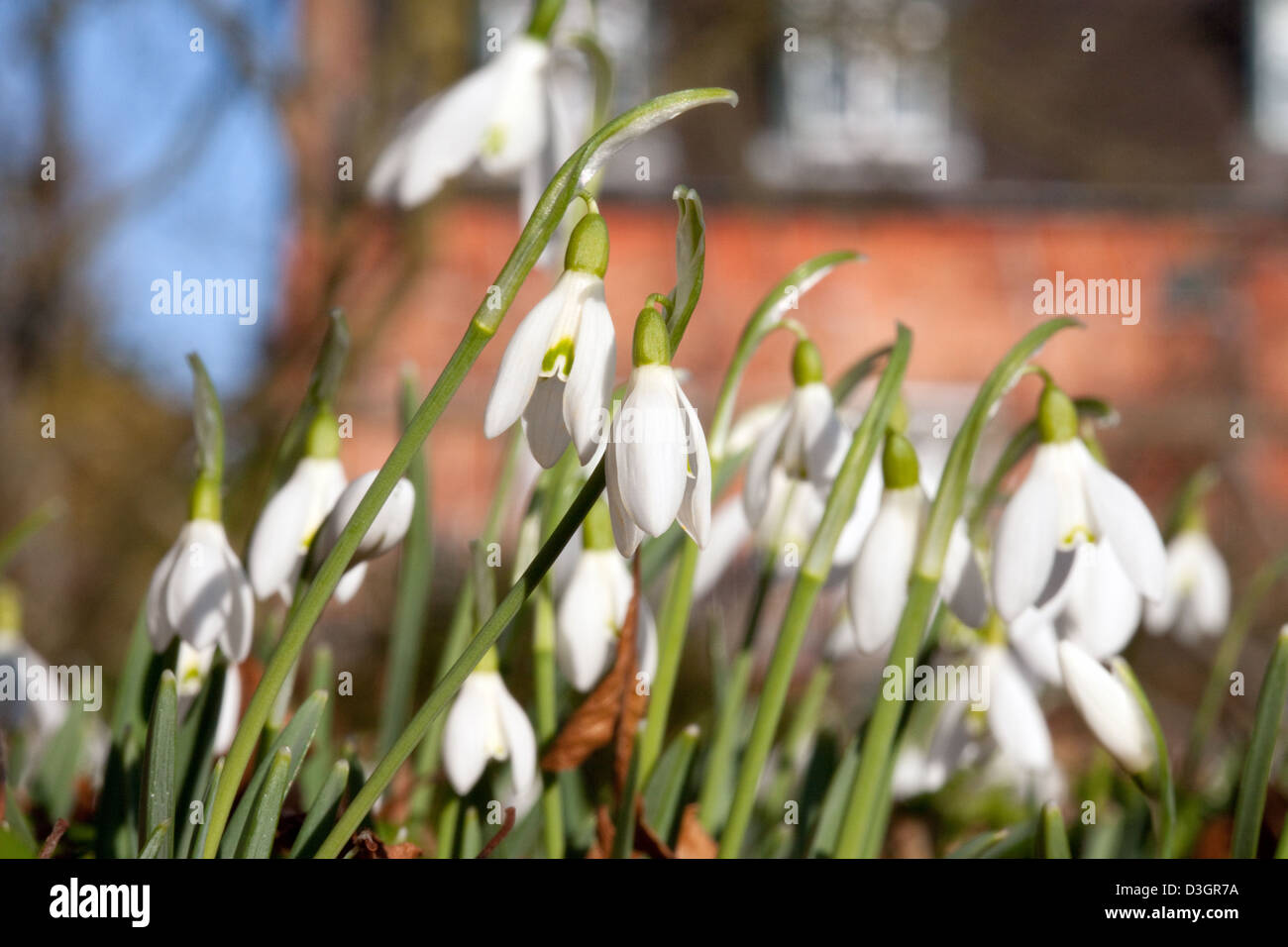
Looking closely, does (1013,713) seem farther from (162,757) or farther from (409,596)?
(162,757)

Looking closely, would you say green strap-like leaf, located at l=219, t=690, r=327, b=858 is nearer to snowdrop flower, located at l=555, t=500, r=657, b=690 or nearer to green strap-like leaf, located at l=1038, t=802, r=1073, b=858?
snowdrop flower, located at l=555, t=500, r=657, b=690

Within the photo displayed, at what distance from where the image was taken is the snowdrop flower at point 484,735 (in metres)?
0.85

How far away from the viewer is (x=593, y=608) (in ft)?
2.96

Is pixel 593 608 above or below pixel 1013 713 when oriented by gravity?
above

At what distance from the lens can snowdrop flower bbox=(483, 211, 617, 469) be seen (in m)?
0.59

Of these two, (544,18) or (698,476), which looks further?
(544,18)

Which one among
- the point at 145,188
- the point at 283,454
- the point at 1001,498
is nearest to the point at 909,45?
the point at 145,188

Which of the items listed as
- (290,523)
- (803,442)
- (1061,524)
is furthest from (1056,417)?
(290,523)

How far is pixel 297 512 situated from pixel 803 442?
38cm

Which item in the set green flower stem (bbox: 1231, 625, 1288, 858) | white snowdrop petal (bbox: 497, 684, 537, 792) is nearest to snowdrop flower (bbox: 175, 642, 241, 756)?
white snowdrop petal (bbox: 497, 684, 537, 792)

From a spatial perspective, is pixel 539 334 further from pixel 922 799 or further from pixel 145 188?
pixel 145 188

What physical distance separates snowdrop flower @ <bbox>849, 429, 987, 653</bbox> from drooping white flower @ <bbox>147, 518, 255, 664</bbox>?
0.42 metres

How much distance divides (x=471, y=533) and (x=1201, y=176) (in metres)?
5.55
